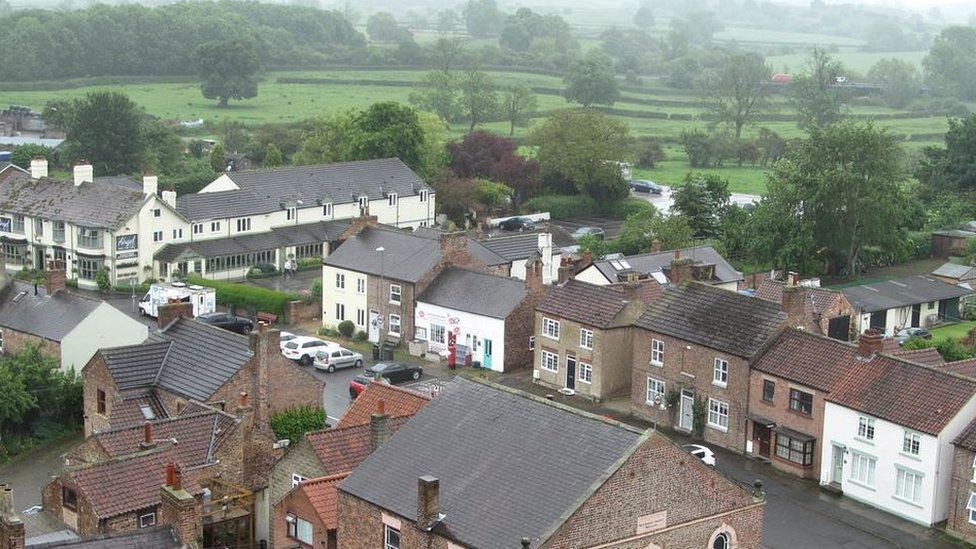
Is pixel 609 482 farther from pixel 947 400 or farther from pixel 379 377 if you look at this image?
pixel 379 377

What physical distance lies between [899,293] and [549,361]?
2460cm

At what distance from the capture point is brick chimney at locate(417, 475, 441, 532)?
1375 inches

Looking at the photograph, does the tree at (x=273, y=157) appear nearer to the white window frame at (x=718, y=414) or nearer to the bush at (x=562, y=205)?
the bush at (x=562, y=205)

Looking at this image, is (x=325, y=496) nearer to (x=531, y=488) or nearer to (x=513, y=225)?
(x=531, y=488)

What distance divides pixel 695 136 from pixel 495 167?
43542 mm

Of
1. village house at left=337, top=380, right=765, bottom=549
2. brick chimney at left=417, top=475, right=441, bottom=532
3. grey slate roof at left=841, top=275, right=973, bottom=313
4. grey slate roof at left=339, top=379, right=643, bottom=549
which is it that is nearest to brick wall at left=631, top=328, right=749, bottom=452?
grey slate roof at left=841, top=275, right=973, bottom=313

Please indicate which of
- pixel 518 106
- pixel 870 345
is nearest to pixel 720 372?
pixel 870 345

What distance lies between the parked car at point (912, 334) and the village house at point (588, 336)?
53.1 ft

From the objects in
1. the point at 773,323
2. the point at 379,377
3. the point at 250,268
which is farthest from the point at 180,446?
the point at 250,268

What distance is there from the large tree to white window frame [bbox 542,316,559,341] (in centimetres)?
2755

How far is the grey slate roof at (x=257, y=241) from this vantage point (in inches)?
3406

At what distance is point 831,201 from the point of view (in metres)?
89.8

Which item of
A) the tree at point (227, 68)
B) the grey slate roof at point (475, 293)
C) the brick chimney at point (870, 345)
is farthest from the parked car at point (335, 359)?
the tree at point (227, 68)

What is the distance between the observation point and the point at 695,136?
15400cm
